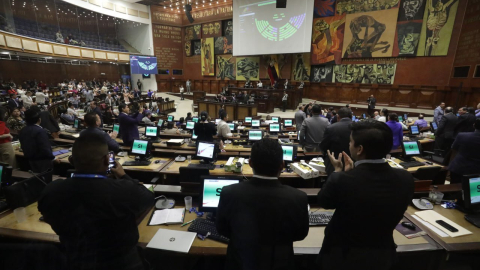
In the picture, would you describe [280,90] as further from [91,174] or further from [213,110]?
[91,174]

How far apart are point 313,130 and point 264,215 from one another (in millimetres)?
3579

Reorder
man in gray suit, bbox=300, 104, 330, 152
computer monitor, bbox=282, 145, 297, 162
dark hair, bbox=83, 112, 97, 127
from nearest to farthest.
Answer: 1. dark hair, bbox=83, 112, 97, 127
2. computer monitor, bbox=282, 145, 297, 162
3. man in gray suit, bbox=300, 104, 330, 152

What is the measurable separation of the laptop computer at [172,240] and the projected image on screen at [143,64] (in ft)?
66.5

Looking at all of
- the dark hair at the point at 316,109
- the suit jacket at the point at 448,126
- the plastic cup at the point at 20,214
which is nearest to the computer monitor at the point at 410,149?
the dark hair at the point at 316,109

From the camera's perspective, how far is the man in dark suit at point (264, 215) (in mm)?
1325

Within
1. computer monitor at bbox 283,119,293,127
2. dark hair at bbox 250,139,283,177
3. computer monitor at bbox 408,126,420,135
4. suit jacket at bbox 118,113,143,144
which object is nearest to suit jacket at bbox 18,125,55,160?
suit jacket at bbox 118,113,143,144

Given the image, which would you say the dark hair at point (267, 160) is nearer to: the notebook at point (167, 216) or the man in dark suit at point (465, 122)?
the notebook at point (167, 216)

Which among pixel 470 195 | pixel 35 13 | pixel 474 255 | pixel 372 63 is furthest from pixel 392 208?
pixel 35 13

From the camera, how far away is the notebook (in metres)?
2.33

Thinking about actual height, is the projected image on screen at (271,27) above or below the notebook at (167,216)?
above

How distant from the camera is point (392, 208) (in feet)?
4.66

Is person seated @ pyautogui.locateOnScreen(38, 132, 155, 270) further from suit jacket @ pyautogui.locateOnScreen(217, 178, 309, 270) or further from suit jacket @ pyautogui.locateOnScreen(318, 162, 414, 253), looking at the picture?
suit jacket @ pyautogui.locateOnScreen(318, 162, 414, 253)

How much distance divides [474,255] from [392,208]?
219 cm

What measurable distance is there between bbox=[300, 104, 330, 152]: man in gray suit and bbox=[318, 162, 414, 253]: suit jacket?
303 centimetres
